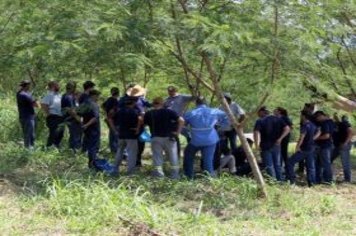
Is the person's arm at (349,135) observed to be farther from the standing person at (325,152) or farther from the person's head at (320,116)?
the person's head at (320,116)

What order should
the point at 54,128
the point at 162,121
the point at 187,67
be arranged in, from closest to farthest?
1. the point at 187,67
2. the point at 162,121
3. the point at 54,128

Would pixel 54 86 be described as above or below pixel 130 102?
above

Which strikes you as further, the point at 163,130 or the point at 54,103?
the point at 54,103

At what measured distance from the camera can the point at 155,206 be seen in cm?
830

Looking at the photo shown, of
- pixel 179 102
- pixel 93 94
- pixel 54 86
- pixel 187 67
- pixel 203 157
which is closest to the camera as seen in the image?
pixel 187 67

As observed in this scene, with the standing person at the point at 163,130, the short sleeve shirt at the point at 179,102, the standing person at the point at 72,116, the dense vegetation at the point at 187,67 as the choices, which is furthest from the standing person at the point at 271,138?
the standing person at the point at 72,116

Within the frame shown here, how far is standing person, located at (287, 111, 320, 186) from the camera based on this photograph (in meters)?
11.6

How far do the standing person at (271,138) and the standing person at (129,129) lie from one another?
7.68 feet

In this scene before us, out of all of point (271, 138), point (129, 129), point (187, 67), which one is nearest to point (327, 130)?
point (271, 138)

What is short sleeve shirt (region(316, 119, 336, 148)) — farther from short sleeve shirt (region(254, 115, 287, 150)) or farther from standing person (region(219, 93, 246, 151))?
standing person (region(219, 93, 246, 151))

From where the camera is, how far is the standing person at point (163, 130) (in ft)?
35.8

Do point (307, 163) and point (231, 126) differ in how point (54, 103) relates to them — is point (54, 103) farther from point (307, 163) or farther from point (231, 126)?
point (307, 163)

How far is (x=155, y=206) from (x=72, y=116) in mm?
4970

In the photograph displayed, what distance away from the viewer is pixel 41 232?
266 inches
